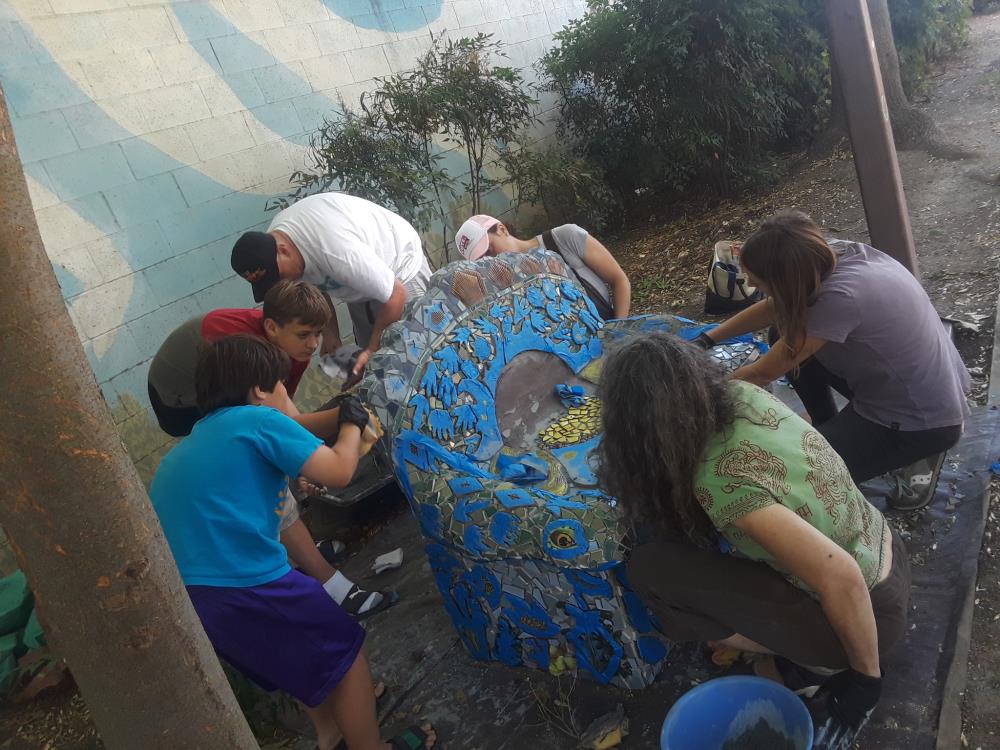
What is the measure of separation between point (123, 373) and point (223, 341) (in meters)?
2.35

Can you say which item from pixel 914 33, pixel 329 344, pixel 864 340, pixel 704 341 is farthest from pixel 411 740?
pixel 914 33

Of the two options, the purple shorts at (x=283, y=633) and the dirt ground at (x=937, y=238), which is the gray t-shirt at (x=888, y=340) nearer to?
the dirt ground at (x=937, y=238)

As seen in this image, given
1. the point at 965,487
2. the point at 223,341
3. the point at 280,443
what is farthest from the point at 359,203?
the point at 965,487

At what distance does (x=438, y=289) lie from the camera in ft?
9.28

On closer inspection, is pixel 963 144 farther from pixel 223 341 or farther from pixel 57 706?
pixel 57 706

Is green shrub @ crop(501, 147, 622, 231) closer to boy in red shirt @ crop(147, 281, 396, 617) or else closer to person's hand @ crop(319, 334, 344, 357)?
person's hand @ crop(319, 334, 344, 357)

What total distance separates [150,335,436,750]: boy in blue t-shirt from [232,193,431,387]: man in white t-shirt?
101 centimetres

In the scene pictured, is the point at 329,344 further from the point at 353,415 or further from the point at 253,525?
the point at 253,525

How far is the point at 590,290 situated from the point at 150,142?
2582 millimetres

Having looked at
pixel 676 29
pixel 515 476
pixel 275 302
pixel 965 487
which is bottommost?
pixel 965 487

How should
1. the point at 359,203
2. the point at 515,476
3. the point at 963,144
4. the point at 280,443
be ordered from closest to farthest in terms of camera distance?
the point at 280,443 → the point at 515,476 → the point at 359,203 → the point at 963,144

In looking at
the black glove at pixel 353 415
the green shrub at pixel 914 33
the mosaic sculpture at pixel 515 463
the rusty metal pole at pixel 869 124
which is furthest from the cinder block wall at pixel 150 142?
the green shrub at pixel 914 33

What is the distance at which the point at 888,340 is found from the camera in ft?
7.64

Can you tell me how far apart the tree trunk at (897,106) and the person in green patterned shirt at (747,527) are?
20.1 ft
